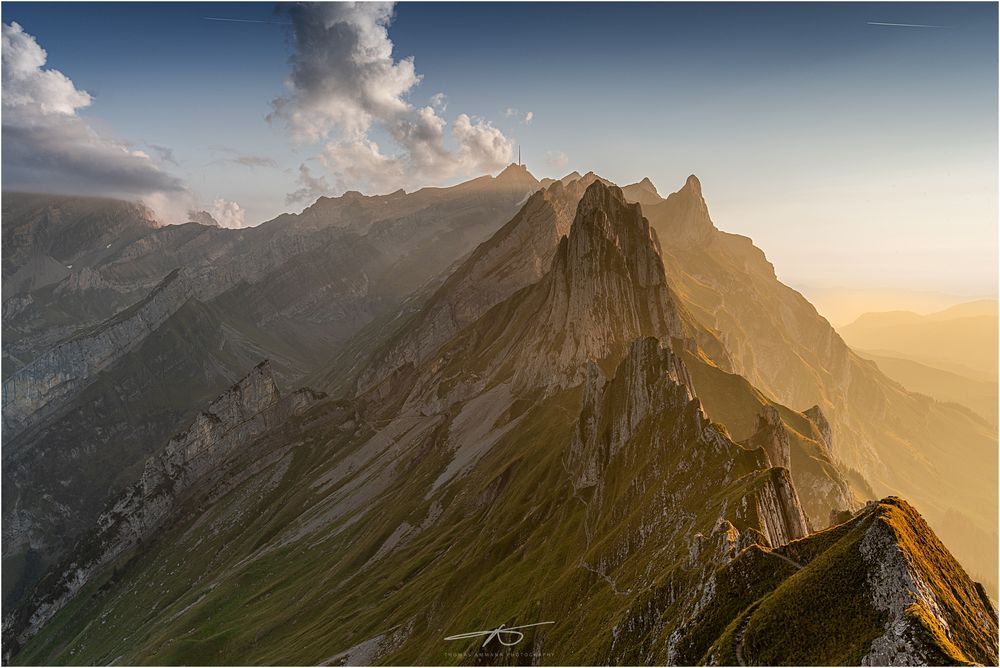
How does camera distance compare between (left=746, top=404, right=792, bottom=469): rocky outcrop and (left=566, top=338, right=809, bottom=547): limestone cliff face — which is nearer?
(left=566, top=338, right=809, bottom=547): limestone cliff face

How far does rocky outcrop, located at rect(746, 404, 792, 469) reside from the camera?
109 meters

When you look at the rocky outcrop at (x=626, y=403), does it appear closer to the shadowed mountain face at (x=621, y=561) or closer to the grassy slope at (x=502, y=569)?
the shadowed mountain face at (x=621, y=561)

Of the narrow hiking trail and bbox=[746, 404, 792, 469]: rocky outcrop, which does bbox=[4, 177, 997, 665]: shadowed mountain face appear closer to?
the narrow hiking trail

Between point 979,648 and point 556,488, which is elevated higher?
point 979,648

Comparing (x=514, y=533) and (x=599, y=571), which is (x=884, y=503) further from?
(x=514, y=533)

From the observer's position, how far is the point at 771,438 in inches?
4368

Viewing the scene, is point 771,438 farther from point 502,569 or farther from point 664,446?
point 502,569

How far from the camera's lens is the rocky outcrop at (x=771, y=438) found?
109 metres

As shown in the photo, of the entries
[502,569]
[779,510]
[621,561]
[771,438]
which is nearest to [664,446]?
[621,561]

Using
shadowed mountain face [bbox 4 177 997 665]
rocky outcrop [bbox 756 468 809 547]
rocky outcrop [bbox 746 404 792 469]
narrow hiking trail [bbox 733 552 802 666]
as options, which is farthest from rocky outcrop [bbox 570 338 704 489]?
narrow hiking trail [bbox 733 552 802 666]

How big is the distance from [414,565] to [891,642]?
132m

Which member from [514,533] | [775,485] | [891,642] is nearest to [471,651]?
[514,533]

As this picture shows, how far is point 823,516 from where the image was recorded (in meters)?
166

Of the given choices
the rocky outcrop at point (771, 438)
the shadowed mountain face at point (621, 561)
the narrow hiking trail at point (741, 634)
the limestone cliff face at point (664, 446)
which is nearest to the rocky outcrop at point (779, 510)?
the limestone cliff face at point (664, 446)
